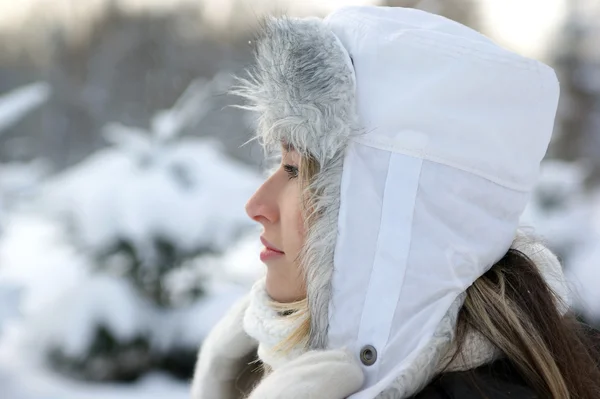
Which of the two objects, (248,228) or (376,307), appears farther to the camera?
(248,228)

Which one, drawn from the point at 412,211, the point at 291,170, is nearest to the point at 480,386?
the point at 412,211

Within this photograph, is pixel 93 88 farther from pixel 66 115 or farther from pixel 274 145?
pixel 274 145

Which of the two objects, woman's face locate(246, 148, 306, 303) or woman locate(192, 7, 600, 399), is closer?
woman locate(192, 7, 600, 399)

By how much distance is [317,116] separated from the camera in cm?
115

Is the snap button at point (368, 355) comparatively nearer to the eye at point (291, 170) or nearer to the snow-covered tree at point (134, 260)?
the eye at point (291, 170)

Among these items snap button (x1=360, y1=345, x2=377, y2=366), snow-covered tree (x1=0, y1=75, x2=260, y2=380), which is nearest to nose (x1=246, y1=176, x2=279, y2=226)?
snap button (x1=360, y1=345, x2=377, y2=366)

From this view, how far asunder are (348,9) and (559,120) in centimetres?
369

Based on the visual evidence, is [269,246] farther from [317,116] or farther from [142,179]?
[142,179]

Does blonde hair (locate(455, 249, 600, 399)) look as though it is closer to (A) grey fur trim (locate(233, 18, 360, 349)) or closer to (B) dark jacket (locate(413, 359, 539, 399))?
(B) dark jacket (locate(413, 359, 539, 399))

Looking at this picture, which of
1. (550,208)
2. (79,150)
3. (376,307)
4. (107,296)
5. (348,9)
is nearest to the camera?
(376,307)

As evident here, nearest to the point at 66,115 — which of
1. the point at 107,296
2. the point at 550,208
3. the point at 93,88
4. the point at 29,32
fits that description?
the point at 93,88

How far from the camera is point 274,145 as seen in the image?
1.29 meters

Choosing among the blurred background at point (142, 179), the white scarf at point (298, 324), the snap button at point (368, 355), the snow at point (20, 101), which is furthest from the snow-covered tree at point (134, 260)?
the snap button at point (368, 355)

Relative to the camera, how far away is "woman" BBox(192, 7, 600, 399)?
1.11 metres
